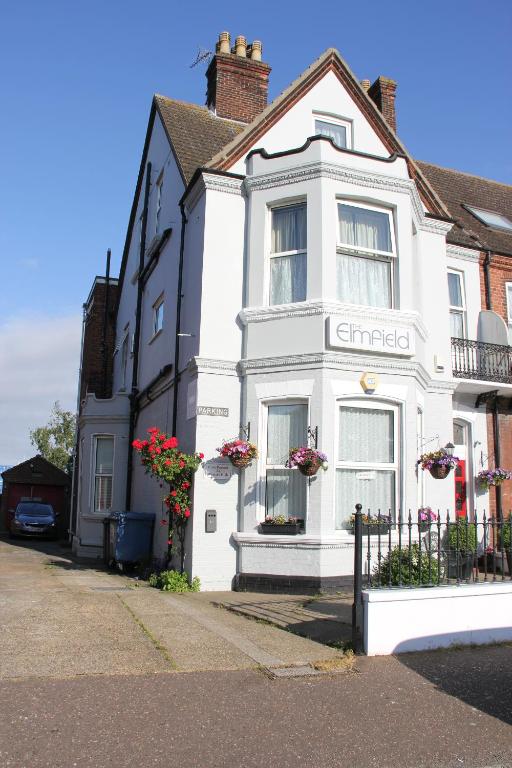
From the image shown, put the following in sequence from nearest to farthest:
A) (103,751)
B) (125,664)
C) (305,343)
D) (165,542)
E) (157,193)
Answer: (103,751) → (125,664) → (305,343) → (165,542) → (157,193)

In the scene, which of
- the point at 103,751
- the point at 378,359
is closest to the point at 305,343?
the point at 378,359

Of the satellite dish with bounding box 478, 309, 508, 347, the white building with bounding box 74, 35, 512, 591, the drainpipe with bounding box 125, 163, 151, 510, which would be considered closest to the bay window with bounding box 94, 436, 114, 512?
the drainpipe with bounding box 125, 163, 151, 510

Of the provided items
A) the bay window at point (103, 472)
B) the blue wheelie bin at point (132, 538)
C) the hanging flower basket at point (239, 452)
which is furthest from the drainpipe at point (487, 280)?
the bay window at point (103, 472)

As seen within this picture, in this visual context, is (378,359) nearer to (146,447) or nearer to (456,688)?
(146,447)

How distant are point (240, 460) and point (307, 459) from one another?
1.19 metres

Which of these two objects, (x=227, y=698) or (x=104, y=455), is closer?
(x=227, y=698)

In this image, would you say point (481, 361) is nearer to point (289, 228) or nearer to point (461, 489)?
point (461, 489)

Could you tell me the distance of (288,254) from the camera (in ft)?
39.0

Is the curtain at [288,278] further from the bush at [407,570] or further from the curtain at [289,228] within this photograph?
the bush at [407,570]

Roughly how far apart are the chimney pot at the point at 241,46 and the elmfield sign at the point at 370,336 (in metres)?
9.20

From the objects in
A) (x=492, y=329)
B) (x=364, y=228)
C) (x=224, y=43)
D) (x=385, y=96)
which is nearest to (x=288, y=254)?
(x=364, y=228)

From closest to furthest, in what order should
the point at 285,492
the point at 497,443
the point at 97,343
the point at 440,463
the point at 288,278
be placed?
the point at 285,492 < the point at 440,463 < the point at 288,278 < the point at 497,443 < the point at 97,343

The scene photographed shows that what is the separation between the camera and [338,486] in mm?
10938

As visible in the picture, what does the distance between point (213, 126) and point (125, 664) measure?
12.6 m
